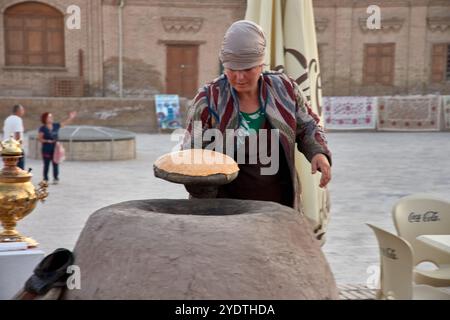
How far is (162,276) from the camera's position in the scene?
5.10ft

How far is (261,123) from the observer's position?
2.39 metres

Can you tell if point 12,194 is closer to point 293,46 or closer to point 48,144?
point 293,46

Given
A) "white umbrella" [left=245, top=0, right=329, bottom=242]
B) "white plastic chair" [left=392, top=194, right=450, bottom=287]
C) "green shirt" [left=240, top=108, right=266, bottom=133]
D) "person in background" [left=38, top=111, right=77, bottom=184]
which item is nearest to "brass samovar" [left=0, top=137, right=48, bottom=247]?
→ "green shirt" [left=240, top=108, right=266, bottom=133]

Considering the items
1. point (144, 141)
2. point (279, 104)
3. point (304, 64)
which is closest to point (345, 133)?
point (144, 141)

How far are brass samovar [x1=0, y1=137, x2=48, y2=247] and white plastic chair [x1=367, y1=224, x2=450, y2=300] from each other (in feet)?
5.40

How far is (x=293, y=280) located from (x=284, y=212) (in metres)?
0.26

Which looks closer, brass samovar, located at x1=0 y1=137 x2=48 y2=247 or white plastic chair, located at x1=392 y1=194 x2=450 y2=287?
brass samovar, located at x1=0 y1=137 x2=48 y2=247

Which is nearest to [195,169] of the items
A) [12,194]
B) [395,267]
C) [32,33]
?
[395,267]

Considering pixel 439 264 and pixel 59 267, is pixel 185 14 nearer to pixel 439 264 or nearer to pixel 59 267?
pixel 439 264

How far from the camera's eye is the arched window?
2162cm

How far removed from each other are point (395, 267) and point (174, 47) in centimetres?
2037

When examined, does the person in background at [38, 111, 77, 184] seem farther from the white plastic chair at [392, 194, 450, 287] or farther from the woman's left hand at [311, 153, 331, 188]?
the woman's left hand at [311, 153, 331, 188]

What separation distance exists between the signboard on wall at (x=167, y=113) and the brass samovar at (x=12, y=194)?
15061mm

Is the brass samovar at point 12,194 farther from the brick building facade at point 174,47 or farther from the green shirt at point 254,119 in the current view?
the brick building facade at point 174,47
